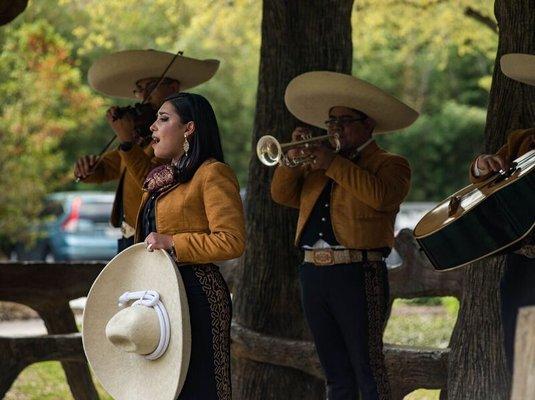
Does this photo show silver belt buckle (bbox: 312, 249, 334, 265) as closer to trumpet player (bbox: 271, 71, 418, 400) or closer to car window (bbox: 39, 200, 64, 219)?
trumpet player (bbox: 271, 71, 418, 400)

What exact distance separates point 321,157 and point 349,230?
35 centimetres

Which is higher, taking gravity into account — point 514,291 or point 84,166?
point 84,166

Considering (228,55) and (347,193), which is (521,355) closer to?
(347,193)

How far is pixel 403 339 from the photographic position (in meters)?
12.3

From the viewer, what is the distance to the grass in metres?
9.70

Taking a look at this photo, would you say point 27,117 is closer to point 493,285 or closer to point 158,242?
point 493,285

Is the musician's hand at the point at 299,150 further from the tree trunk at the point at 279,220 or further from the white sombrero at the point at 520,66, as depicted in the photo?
the tree trunk at the point at 279,220

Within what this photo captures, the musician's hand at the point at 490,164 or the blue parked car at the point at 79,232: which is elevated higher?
the musician's hand at the point at 490,164

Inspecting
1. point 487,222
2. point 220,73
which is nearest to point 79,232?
point 220,73

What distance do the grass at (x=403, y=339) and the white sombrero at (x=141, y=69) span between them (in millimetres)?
3210

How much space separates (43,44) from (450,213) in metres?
12.5

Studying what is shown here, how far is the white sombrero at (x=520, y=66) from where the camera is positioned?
4.76 meters

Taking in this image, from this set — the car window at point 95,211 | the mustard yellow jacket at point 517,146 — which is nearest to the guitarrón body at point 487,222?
the mustard yellow jacket at point 517,146

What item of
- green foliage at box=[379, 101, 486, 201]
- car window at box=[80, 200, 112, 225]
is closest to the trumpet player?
car window at box=[80, 200, 112, 225]
